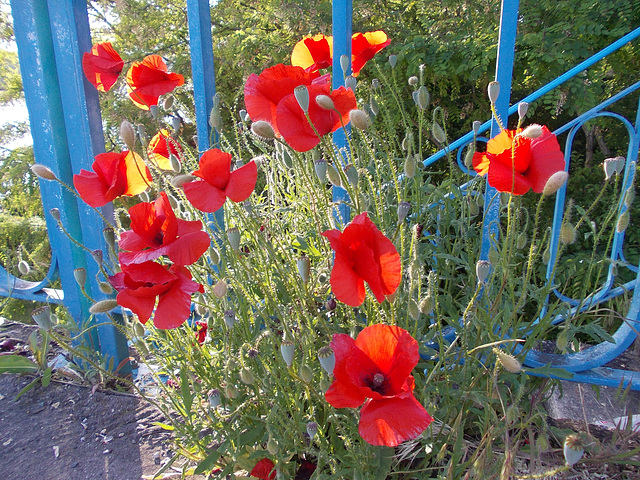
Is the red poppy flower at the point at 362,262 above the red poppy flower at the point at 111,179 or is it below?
below

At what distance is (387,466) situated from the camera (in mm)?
1084

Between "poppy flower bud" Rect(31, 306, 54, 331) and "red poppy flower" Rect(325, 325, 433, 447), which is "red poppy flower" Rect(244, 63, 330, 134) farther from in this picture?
"poppy flower bud" Rect(31, 306, 54, 331)

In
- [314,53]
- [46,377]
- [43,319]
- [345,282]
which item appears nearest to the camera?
[345,282]

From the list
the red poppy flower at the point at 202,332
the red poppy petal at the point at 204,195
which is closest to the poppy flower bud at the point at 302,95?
the red poppy petal at the point at 204,195

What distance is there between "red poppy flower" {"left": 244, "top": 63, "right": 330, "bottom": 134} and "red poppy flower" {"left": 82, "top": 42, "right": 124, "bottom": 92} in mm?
605

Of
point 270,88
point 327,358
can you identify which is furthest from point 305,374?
point 270,88

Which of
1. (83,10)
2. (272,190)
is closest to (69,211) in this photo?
(83,10)

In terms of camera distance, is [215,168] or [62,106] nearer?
[215,168]

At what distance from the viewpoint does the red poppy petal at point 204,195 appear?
39.8 inches

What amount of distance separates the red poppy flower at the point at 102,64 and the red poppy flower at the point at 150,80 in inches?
5.8

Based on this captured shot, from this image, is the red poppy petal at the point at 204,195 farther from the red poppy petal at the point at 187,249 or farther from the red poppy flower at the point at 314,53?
the red poppy flower at the point at 314,53

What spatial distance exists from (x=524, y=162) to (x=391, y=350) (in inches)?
21.8

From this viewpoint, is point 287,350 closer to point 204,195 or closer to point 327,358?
point 327,358

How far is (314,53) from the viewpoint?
1.49 meters
